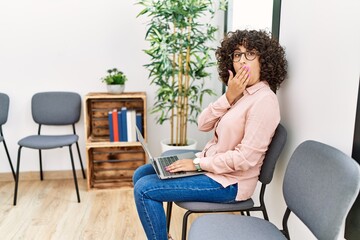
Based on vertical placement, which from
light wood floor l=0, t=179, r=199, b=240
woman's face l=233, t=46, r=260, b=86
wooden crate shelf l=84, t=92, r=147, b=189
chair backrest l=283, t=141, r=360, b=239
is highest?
woman's face l=233, t=46, r=260, b=86

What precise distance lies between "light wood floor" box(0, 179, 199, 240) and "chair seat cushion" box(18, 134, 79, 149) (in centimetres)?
46

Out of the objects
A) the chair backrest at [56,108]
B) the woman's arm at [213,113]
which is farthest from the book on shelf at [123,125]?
the woman's arm at [213,113]

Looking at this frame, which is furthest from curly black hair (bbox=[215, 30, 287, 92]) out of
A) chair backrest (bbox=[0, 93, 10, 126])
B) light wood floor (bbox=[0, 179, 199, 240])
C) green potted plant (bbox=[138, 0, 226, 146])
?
chair backrest (bbox=[0, 93, 10, 126])

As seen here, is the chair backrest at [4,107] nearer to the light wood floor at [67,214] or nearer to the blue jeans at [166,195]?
the light wood floor at [67,214]

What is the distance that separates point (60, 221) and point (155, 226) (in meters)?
1.15

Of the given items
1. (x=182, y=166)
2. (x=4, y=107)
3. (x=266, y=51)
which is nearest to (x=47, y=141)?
(x=4, y=107)

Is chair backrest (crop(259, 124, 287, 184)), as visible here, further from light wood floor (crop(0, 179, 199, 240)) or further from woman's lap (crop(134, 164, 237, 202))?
light wood floor (crop(0, 179, 199, 240))

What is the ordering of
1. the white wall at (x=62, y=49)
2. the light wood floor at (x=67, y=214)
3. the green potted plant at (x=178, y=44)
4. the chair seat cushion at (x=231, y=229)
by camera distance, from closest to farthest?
1. the chair seat cushion at (x=231, y=229)
2. the light wood floor at (x=67, y=214)
3. the green potted plant at (x=178, y=44)
4. the white wall at (x=62, y=49)

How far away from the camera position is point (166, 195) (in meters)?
1.50

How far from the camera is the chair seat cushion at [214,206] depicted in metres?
1.50

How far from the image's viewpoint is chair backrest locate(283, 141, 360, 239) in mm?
1023

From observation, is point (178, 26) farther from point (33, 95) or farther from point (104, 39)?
point (33, 95)

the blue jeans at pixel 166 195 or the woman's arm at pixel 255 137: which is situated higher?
the woman's arm at pixel 255 137

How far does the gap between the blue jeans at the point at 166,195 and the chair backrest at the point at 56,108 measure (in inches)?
65.0
